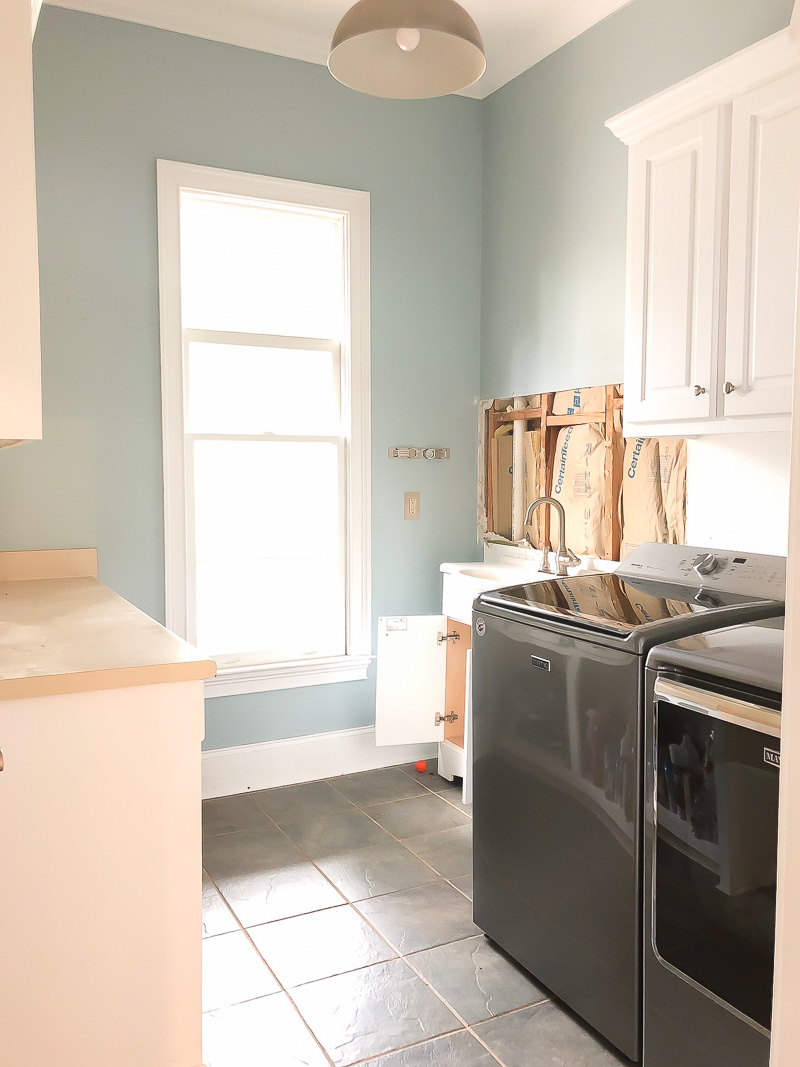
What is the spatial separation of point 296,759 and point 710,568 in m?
1.89

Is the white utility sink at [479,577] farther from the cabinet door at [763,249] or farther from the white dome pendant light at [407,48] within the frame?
the white dome pendant light at [407,48]

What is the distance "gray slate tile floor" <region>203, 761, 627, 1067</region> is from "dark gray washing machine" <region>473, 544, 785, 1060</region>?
0.12 meters

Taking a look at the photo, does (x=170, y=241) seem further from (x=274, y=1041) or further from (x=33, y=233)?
(x=274, y=1041)

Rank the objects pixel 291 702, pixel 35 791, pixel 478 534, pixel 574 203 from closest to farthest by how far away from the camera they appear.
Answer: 1. pixel 35 791
2. pixel 574 203
3. pixel 291 702
4. pixel 478 534

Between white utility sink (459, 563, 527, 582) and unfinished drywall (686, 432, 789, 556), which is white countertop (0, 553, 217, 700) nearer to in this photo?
white utility sink (459, 563, 527, 582)

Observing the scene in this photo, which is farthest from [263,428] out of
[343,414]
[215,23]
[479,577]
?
[215,23]

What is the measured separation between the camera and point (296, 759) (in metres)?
3.47

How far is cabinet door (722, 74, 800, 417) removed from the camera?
1.96 metres

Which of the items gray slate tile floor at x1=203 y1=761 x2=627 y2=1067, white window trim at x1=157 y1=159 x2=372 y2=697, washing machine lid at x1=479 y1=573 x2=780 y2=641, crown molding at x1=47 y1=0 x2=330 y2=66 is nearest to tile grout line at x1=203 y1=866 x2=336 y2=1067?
gray slate tile floor at x1=203 y1=761 x2=627 y2=1067

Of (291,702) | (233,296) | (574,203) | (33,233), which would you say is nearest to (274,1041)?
(291,702)

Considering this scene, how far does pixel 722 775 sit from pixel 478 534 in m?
2.34

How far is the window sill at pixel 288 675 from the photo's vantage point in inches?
130

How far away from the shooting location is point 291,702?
11.4 feet

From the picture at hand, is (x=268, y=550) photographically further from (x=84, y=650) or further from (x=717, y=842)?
(x=717, y=842)
